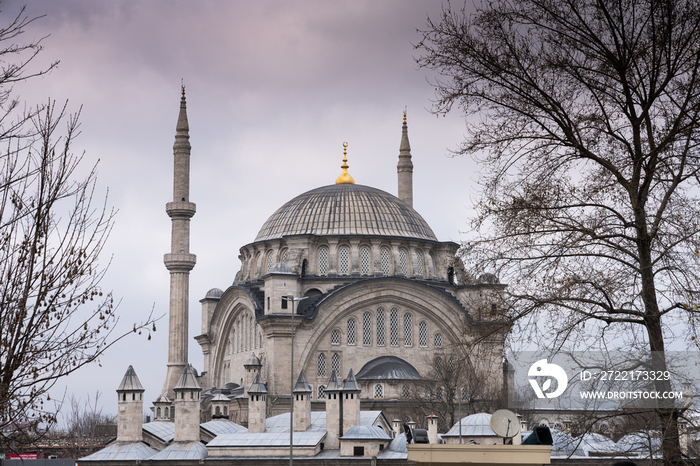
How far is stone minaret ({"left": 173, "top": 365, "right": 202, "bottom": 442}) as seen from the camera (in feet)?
135

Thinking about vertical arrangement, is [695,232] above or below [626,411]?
above

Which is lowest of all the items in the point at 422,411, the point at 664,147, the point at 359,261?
the point at 422,411

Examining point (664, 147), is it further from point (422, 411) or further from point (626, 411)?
point (422, 411)

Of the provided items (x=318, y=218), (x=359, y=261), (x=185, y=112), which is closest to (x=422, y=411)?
Result: (x=359, y=261)

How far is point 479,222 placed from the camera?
1297 centimetres

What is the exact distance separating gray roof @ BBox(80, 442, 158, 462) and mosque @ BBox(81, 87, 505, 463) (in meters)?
0.07

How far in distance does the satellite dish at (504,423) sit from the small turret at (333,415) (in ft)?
95.5

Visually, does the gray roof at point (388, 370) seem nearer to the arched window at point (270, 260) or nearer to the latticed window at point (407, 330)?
the latticed window at point (407, 330)

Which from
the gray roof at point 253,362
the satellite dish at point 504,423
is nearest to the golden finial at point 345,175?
the gray roof at point 253,362

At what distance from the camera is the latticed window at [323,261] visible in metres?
55.8

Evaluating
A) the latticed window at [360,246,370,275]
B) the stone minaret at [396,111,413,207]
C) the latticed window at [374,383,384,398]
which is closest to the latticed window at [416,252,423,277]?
the latticed window at [360,246,370,275]

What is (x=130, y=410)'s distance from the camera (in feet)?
137

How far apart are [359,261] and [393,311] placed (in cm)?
404

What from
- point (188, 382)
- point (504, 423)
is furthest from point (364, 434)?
point (504, 423)
